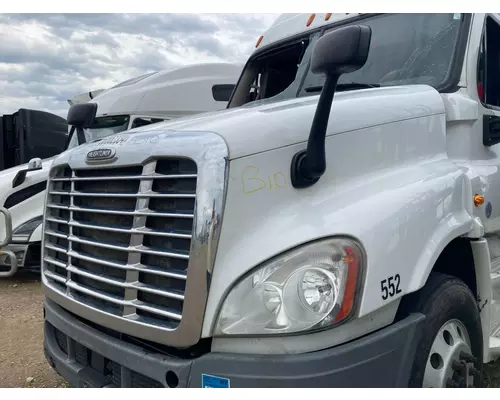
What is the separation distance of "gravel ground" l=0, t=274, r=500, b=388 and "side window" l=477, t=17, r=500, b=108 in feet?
6.24

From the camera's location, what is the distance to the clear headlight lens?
194cm

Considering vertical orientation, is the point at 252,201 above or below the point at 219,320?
above

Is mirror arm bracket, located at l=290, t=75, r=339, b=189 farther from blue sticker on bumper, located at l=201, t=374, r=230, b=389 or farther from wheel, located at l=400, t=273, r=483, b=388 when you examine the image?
blue sticker on bumper, located at l=201, t=374, r=230, b=389

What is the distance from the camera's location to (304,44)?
4168 mm

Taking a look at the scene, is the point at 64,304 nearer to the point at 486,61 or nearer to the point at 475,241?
the point at 475,241

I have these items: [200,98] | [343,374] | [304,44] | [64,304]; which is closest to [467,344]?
[343,374]

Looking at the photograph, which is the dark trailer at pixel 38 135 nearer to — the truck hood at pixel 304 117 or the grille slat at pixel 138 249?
the grille slat at pixel 138 249

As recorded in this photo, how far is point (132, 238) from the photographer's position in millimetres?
Answer: 2229

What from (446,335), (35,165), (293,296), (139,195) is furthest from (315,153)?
(35,165)

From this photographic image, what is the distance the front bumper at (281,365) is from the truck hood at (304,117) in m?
0.84

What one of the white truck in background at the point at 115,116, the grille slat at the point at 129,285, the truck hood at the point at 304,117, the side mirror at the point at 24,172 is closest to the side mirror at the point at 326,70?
the truck hood at the point at 304,117

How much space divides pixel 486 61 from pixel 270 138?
6.96ft

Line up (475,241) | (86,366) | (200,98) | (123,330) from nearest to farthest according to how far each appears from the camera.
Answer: (123,330)
(86,366)
(475,241)
(200,98)

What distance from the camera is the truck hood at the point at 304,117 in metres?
2.16
